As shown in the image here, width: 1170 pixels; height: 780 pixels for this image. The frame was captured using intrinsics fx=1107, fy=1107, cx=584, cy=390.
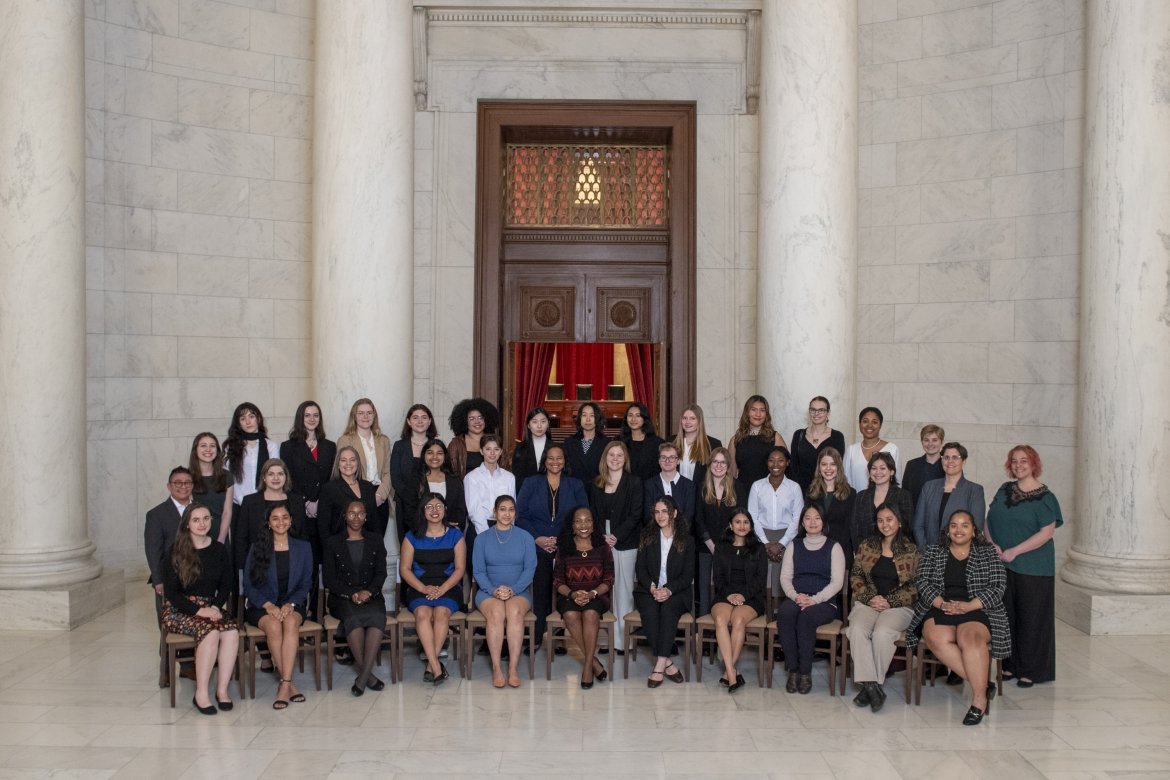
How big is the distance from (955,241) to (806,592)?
4.99 m

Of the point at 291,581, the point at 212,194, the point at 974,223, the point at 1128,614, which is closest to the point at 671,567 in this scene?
the point at 291,581

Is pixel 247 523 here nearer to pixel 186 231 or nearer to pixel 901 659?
pixel 901 659

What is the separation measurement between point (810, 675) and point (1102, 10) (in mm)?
6037

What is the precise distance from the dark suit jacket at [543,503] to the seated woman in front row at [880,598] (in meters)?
2.01

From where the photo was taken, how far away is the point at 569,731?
640 cm

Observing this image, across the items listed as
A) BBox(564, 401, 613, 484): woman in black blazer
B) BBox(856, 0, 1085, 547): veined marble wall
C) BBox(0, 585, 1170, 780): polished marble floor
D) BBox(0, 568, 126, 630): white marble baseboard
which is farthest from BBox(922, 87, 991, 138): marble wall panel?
BBox(0, 568, 126, 630): white marble baseboard

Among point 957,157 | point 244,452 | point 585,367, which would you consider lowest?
point 244,452

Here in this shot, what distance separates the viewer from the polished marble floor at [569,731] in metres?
5.81

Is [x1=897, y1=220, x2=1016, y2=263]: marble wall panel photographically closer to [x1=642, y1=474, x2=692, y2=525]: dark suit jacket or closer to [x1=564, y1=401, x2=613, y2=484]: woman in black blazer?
[x1=564, y1=401, x2=613, y2=484]: woman in black blazer

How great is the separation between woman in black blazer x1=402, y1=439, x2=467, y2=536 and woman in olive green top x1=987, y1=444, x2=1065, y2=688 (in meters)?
3.72

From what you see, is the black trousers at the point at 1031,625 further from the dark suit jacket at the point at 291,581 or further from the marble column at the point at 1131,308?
the dark suit jacket at the point at 291,581

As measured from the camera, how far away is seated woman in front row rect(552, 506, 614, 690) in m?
7.45

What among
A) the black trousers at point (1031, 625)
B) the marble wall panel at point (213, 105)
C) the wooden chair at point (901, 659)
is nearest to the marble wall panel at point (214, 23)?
the marble wall panel at point (213, 105)

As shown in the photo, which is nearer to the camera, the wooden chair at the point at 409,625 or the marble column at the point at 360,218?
the wooden chair at the point at 409,625
